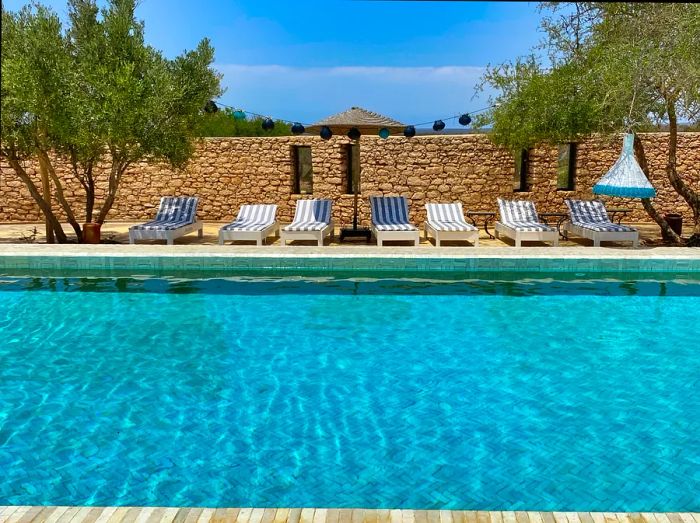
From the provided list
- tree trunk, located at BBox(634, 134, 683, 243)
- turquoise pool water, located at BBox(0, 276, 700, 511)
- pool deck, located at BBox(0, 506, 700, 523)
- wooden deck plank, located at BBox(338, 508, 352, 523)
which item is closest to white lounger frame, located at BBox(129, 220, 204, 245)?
turquoise pool water, located at BBox(0, 276, 700, 511)

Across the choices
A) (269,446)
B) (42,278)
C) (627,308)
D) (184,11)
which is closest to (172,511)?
(269,446)

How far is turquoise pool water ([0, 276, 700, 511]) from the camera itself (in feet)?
13.2

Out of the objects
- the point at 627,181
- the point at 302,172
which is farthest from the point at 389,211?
the point at 302,172

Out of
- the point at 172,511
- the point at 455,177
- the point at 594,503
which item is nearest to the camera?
the point at 172,511

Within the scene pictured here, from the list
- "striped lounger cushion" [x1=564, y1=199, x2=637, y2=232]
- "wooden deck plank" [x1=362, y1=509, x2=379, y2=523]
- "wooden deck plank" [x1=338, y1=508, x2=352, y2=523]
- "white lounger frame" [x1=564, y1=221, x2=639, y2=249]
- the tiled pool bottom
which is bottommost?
"wooden deck plank" [x1=362, y1=509, x2=379, y2=523]

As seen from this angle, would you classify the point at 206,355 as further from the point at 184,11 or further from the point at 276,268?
the point at 184,11

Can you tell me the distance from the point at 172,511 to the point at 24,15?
9774 mm

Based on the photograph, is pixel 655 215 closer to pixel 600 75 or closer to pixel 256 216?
pixel 600 75

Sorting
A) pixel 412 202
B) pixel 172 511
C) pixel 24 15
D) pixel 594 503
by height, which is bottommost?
pixel 594 503

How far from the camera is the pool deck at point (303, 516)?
3014 millimetres

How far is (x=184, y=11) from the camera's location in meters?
10.9

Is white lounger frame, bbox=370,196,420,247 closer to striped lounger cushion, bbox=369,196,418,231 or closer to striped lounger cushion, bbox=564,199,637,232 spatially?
striped lounger cushion, bbox=369,196,418,231

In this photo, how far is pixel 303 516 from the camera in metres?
3.08

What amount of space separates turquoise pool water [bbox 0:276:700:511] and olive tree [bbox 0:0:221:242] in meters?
2.85
